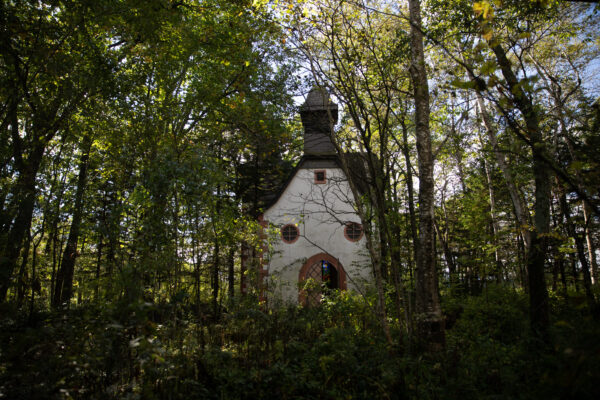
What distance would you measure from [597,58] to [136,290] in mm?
16486

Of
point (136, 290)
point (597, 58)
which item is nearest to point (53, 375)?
point (136, 290)

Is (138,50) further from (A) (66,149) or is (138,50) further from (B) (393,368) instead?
(B) (393,368)

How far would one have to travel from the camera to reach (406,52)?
6.12m

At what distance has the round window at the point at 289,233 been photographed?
15125 mm

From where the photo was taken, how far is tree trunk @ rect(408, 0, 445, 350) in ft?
15.8

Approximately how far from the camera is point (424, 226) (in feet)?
16.9

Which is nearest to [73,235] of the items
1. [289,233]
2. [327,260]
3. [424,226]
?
[424,226]

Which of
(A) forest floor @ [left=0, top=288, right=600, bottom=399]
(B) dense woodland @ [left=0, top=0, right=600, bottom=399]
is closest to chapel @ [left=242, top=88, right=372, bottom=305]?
(B) dense woodland @ [left=0, top=0, right=600, bottom=399]

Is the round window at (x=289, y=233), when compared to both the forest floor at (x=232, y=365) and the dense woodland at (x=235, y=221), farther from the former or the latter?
the forest floor at (x=232, y=365)

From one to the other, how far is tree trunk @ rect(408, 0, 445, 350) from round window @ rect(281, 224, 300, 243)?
1013 centimetres

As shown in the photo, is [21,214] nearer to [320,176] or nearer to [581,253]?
[320,176]

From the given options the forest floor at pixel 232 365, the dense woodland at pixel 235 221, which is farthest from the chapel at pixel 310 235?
the forest floor at pixel 232 365

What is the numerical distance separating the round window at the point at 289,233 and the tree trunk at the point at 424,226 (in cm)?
1013

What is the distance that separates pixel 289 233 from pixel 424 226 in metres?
10.4
